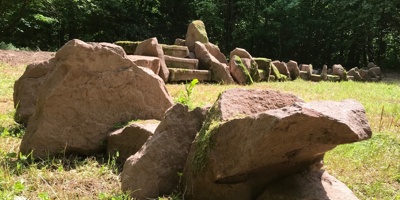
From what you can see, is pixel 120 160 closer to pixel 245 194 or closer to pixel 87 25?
pixel 245 194

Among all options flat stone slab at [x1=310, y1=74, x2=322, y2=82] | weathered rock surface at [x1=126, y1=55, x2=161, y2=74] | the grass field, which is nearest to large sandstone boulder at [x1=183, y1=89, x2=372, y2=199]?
the grass field

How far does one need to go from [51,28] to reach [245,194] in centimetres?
1964

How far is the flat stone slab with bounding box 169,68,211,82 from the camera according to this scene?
9.01 m

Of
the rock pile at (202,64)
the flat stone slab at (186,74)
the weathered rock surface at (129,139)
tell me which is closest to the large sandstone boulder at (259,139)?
the weathered rock surface at (129,139)

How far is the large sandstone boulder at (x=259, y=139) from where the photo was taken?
6.22 ft

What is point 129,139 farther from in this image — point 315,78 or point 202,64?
point 315,78

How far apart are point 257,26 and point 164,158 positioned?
861 inches

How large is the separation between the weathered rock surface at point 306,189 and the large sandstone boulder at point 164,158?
60 centimetres

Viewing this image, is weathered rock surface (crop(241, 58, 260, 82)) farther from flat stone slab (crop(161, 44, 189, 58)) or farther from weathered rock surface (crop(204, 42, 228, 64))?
flat stone slab (crop(161, 44, 189, 58))

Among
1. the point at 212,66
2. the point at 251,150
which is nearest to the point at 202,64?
the point at 212,66

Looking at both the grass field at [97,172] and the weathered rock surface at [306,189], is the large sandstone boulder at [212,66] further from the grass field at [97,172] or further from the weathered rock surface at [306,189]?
the weathered rock surface at [306,189]

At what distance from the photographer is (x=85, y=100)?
3.49 metres

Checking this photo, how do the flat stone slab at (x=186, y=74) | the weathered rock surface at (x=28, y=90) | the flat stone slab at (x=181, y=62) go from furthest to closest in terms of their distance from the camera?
the flat stone slab at (x=181, y=62), the flat stone slab at (x=186, y=74), the weathered rock surface at (x=28, y=90)

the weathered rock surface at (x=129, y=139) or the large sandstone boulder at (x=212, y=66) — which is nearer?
the weathered rock surface at (x=129, y=139)
